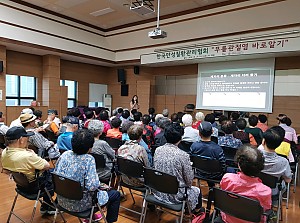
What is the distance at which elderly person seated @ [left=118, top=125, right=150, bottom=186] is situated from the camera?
2.80 meters

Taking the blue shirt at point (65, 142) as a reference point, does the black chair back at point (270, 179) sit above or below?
below

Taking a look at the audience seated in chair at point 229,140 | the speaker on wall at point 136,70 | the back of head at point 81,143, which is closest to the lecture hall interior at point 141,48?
the speaker on wall at point 136,70

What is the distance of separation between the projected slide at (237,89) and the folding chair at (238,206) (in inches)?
242

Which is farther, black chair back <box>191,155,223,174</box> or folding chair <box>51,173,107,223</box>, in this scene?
black chair back <box>191,155,223,174</box>

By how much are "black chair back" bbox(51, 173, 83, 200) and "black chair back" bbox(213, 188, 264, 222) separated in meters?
1.10

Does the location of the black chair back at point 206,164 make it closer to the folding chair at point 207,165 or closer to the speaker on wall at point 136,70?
the folding chair at point 207,165

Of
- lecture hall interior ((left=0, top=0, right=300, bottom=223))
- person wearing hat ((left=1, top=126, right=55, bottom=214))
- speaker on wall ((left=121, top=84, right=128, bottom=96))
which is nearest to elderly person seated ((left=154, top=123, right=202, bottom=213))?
person wearing hat ((left=1, top=126, right=55, bottom=214))

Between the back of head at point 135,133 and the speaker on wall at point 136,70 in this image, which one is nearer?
the back of head at point 135,133

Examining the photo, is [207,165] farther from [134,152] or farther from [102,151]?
[102,151]

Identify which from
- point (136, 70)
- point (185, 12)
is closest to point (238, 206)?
point (185, 12)

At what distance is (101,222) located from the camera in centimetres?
275

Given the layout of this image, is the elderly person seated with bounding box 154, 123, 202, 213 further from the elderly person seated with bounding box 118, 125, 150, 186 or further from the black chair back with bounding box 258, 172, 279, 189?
the black chair back with bounding box 258, 172, 279, 189

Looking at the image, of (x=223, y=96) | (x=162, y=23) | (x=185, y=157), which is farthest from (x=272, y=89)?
(x=185, y=157)

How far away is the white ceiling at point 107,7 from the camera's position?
23.8 feet
